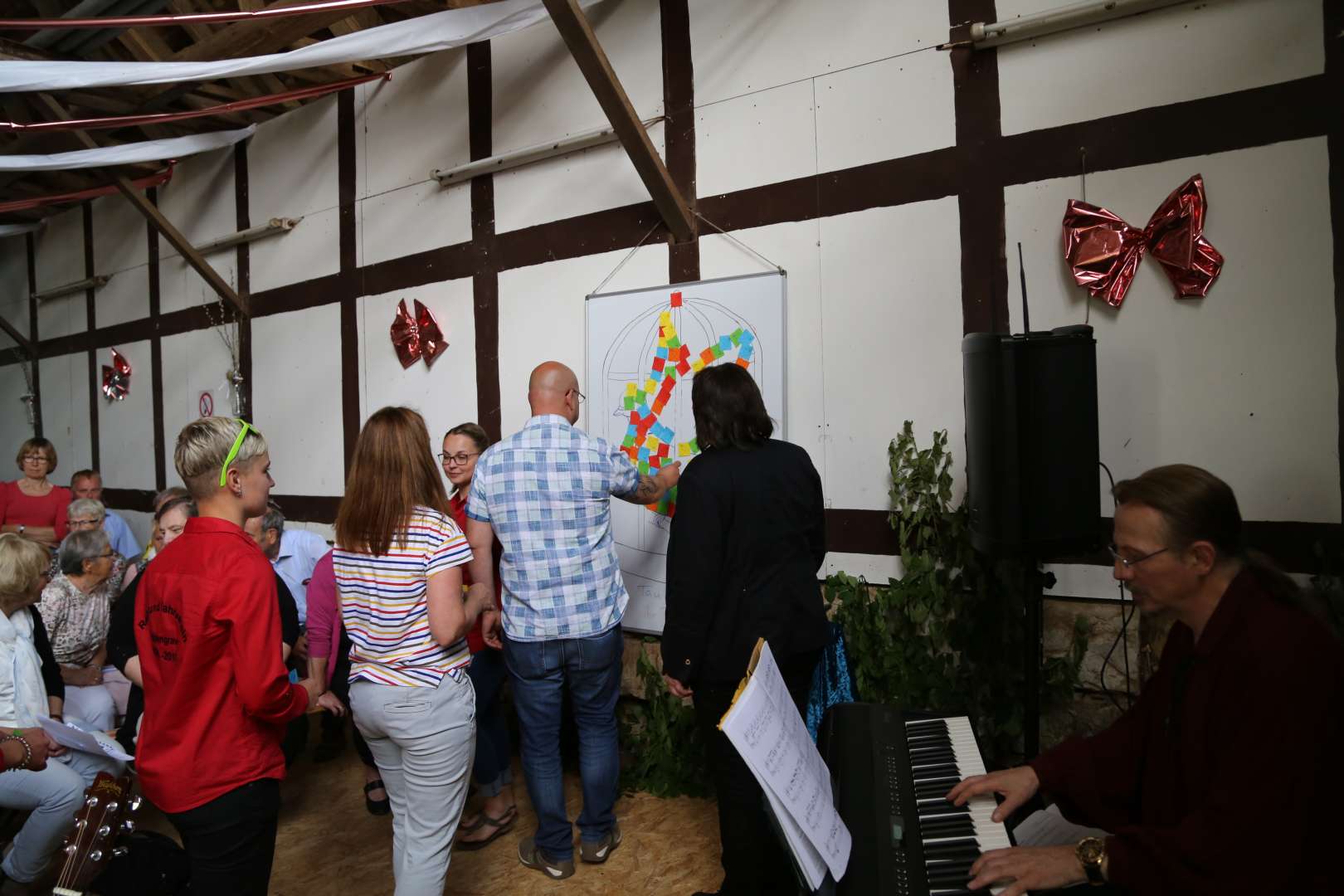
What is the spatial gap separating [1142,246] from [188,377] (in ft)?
19.6

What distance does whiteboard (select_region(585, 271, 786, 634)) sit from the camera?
3.17 metres

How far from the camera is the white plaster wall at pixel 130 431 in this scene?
20.2 ft

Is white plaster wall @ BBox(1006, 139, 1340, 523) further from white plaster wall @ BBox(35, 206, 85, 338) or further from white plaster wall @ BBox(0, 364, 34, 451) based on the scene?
white plaster wall @ BBox(0, 364, 34, 451)

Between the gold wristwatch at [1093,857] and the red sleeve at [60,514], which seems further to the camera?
the red sleeve at [60,514]

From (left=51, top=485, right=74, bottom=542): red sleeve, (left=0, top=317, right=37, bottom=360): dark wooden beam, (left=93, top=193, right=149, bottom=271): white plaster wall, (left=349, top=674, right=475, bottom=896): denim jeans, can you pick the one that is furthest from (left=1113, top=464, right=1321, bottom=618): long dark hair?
(left=0, top=317, right=37, bottom=360): dark wooden beam

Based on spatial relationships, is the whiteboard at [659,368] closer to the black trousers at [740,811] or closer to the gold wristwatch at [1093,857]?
the black trousers at [740,811]

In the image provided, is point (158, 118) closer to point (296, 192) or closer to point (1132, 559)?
point (296, 192)

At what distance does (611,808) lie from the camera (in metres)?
2.89

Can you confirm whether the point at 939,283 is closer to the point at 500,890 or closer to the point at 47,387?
the point at 500,890

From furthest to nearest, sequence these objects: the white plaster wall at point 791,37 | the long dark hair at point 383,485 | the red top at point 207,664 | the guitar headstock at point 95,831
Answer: the white plaster wall at point 791,37 < the long dark hair at point 383,485 < the guitar headstock at point 95,831 < the red top at point 207,664

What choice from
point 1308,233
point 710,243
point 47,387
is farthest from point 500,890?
point 47,387

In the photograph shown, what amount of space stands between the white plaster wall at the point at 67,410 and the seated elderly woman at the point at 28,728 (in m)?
5.19

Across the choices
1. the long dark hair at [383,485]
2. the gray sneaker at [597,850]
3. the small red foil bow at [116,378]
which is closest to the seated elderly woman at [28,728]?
the long dark hair at [383,485]

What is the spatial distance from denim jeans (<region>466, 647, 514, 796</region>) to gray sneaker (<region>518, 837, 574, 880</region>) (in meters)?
0.28
